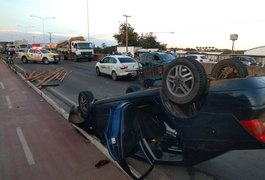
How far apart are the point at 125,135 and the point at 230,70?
177cm

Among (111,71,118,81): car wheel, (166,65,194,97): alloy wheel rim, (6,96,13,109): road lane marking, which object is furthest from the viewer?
(111,71,118,81): car wheel

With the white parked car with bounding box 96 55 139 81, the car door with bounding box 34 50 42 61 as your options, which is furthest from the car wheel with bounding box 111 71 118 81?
the car door with bounding box 34 50 42 61

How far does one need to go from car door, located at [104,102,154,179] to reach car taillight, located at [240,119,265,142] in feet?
4.85

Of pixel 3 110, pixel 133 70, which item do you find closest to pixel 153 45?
pixel 133 70

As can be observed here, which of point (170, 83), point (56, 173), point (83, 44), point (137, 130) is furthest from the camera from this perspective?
point (83, 44)

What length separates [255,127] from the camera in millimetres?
2643

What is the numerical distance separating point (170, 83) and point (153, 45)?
7976 centimetres

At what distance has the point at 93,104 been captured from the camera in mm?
5137

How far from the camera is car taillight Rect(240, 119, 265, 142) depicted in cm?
264

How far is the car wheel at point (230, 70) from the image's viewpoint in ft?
12.1

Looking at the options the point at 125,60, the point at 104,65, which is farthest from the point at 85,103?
the point at 104,65

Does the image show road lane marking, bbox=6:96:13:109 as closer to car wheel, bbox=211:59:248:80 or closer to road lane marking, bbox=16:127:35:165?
road lane marking, bbox=16:127:35:165

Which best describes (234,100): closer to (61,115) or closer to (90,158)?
(90,158)

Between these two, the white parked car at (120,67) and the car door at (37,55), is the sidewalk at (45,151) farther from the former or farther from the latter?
the car door at (37,55)
